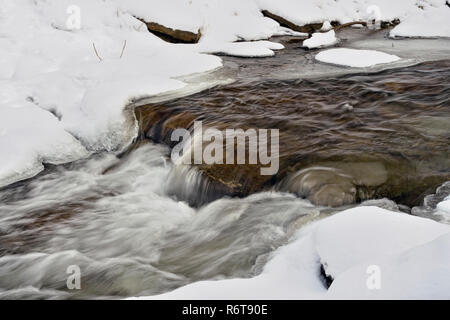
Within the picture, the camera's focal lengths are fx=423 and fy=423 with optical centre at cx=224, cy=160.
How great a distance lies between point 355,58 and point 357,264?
5.28 m

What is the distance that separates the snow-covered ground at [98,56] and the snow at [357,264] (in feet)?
9.80

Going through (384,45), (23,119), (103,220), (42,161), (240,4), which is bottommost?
(103,220)

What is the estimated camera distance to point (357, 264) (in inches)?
72.1

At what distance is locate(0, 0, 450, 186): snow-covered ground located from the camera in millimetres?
4566

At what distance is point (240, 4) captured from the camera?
30.7 feet

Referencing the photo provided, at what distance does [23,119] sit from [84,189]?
4.25 feet

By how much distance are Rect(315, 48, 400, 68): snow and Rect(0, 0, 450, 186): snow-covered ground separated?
3.75 feet

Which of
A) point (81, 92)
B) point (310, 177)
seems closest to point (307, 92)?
point (310, 177)

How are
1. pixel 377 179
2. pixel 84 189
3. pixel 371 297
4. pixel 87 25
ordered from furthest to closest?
pixel 87 25 < pixel 84 189 < pixel 377 179 < pixel 371 297

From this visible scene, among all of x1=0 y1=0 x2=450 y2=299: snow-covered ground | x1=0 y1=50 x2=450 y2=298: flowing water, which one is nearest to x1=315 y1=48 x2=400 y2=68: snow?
x1=0 y1=0 x2=450 y2=299: snow-covered ground

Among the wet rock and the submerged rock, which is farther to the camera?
the wet rock

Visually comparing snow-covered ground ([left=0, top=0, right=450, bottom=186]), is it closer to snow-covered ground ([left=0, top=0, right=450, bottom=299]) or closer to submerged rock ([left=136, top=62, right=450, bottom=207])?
snow-covered ground ([left=0, top=0, right=450, bottom=299])

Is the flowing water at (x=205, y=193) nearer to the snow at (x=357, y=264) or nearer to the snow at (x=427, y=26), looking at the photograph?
the snow at (x=357, y=264)

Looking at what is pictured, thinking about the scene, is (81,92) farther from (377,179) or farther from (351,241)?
(351,241)
